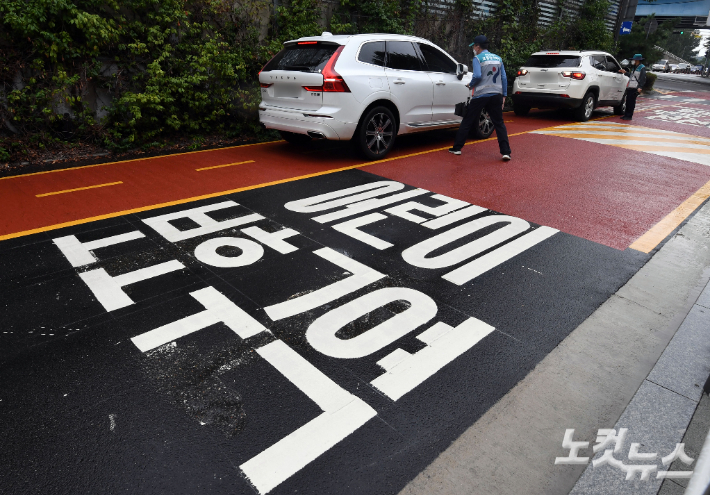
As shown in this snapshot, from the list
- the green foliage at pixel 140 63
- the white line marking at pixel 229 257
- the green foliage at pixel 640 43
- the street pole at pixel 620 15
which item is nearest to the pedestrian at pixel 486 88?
the green foliage at pixel 140 63

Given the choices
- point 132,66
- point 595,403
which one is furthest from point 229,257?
point 132,66

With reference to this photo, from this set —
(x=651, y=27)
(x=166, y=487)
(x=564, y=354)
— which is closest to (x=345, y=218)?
(x=564, y=354)

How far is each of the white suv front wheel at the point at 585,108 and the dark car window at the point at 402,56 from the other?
23.0ft

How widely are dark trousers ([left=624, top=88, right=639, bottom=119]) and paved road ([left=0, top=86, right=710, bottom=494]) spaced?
8.08 meters

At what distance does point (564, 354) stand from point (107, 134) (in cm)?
788

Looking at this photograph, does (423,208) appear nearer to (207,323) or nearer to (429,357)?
(429,357)

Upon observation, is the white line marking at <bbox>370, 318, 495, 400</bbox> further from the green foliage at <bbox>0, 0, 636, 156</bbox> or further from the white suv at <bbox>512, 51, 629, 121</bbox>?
the white suv at <bbox>512, 51, 629, 121</bbox>

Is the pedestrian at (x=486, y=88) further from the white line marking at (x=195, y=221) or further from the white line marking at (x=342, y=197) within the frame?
the white line marking at (x=195, y=221)

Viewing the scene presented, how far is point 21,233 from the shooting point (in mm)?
4863

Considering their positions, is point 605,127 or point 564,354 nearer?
point 564,354

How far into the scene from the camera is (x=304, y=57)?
731 centimetres

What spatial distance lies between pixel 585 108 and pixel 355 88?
900 centimetres

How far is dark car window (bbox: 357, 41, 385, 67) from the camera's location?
739 cm

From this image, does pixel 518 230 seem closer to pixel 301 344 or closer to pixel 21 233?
pixel 301 344
